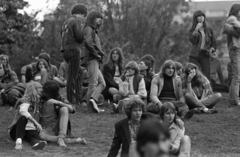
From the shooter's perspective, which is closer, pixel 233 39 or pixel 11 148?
pixel 11 148

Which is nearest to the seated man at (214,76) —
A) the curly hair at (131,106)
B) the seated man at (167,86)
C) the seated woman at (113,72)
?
the seated woman at (113,72)

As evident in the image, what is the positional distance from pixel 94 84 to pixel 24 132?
2972 mm

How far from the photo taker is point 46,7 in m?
Result: 24.4

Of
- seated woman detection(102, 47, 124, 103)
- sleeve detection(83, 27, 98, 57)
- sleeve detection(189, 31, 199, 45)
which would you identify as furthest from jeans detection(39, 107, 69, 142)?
sleeve detection(189, 31, 199, 45)

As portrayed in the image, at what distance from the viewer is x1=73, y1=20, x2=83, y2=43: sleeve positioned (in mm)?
11830

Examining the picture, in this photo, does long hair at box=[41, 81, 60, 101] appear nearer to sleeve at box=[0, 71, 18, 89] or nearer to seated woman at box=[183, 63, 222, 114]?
seated woman at box=[183, 63, 222, 114]

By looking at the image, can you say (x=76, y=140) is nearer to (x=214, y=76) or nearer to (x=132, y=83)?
(x=132, y=83)

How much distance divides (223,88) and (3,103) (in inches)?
217

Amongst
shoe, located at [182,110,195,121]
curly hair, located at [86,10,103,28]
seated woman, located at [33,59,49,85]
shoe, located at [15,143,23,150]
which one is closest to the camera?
shoe, located at [15,143,23,150]

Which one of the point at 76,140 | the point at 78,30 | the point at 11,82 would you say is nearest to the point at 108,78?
the point at 78,30

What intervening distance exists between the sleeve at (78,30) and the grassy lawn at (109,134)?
1396mm

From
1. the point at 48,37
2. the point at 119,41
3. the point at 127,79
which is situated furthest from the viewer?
the point at 119,41

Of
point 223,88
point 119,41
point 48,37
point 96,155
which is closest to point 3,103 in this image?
point 96,155

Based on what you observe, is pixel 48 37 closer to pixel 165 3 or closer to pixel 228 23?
pixel 165 3
